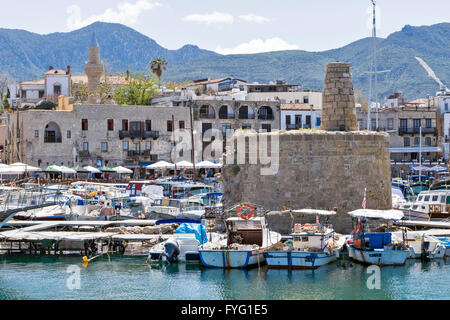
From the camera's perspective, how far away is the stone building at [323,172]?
95.5 ft

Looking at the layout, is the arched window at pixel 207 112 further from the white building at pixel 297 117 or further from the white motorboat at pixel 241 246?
the white motorboat at pixel 241 246

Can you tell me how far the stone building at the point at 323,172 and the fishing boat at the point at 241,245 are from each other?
1.91 metres

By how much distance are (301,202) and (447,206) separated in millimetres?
A: 12329

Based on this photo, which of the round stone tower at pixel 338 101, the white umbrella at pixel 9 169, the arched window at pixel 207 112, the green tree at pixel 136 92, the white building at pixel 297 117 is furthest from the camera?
the green tree at pixel 136 92

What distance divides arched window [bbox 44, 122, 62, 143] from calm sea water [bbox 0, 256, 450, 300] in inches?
1314

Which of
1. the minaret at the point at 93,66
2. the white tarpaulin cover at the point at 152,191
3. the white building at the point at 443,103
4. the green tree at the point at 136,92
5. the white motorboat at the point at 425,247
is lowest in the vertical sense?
the white motorboat at the point at 425,247

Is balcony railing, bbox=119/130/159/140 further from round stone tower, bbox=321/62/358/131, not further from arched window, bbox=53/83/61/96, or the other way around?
round stone tower, bbox=321/62/358/131

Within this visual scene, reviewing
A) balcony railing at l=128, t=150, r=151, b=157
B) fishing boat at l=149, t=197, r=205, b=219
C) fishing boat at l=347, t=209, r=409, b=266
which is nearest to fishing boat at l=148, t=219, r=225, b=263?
fishing boat at l=347, t=209, r=409, b=266

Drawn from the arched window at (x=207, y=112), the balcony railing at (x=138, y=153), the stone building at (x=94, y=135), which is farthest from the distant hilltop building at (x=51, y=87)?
the arched window at (x=207, y=112)

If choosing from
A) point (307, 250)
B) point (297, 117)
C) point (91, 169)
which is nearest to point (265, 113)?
point (297, 117)

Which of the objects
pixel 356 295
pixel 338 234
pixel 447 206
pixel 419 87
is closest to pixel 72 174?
pixel 447 206

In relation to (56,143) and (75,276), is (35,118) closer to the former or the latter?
(56,143)

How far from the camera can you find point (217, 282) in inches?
939

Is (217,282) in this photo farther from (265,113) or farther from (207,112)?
(265,113)
